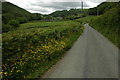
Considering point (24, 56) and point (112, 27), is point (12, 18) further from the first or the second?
point (24, 56)

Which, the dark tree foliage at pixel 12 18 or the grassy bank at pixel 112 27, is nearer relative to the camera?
the grassy bank at pixel 112 27

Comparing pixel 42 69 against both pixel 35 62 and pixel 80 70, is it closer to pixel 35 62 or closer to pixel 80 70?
pixel 35 62

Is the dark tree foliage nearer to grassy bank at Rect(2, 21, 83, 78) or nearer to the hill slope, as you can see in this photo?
grassy bank at Rect(2, 21, 83, 78)

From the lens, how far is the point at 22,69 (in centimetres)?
496

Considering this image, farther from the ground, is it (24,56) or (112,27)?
(112,27)

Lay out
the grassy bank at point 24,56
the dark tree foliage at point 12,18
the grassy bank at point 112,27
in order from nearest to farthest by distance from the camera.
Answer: the grassy bank at point 24,56
the grassy bank at point 112,27
the dark tree foliage at point 12,18

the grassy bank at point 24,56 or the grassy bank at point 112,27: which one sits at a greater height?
the grassy bank at point 112,27

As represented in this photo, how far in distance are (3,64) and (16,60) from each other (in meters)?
0.60

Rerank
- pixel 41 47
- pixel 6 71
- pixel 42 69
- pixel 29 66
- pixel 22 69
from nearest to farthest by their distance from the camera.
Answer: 1. pixel 6 71
2. pixel 22 69
3. pixel 29 66
4. pixel 42 69
5. pixel 41 47

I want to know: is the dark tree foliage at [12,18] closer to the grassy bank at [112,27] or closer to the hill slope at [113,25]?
the grassy bank at [112,27]

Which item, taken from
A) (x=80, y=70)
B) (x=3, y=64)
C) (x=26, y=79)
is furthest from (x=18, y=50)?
(x=80, y=70)

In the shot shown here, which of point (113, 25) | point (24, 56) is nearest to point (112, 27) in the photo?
point (113, 25)

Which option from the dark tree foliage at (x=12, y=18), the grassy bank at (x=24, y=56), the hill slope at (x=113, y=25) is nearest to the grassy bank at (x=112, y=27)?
the hill slope at (x=113, y=25)

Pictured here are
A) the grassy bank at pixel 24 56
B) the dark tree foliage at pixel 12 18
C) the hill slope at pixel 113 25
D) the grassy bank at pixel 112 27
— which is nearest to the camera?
the grassy bank at pixel 24 56
